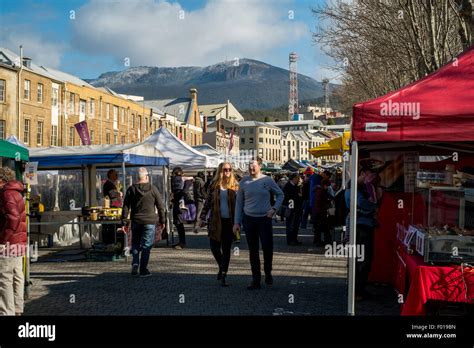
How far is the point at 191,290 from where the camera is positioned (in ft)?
30.0

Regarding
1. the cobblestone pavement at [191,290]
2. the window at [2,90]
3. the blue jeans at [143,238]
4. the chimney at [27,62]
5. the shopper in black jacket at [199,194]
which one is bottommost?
the cobblestone pavement at [191,290]

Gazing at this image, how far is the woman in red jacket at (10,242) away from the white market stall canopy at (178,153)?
46.1 feet

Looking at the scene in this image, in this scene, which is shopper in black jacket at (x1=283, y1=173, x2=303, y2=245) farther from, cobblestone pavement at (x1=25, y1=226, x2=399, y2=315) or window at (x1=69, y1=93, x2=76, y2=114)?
window at (x1=69, y1=93, x2=76, y2=114)

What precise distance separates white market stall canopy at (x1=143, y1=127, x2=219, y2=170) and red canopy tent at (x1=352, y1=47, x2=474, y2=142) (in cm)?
1496

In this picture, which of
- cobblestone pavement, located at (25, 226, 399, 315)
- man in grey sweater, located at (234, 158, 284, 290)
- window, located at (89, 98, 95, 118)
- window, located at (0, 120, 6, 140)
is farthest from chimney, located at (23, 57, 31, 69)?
man in grey sweater, located at (234, 158, 284, 290)

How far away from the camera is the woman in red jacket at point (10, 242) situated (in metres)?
6.84

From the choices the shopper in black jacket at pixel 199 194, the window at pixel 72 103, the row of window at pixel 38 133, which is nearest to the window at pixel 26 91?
the row of window at pixel 38 133

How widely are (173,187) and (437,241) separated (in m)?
9.79

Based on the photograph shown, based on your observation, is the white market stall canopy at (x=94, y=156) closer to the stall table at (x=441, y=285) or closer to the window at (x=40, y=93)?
the stall table at (x=441, y=285)

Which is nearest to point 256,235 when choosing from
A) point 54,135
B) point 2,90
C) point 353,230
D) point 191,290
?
point 191,290

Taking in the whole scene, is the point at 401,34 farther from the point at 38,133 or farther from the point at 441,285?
the point at 38,133

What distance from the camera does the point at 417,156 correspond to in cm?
888

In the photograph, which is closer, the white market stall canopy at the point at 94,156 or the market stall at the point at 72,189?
the white market stall canopy at the point at 94,156

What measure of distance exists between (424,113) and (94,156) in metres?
9.08
